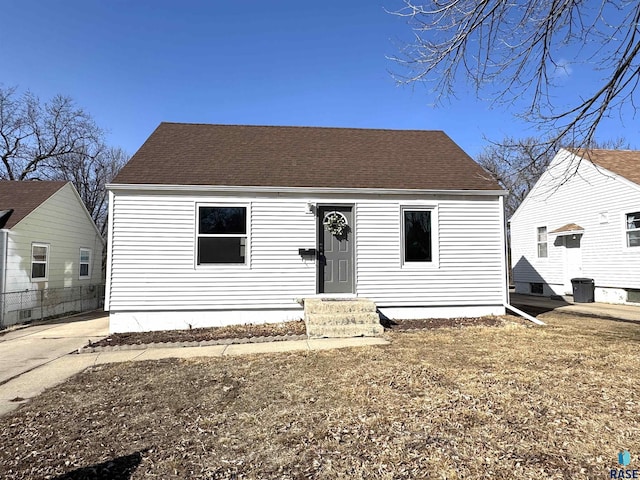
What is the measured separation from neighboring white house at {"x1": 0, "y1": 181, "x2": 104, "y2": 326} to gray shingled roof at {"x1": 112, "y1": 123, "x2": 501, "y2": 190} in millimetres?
5584

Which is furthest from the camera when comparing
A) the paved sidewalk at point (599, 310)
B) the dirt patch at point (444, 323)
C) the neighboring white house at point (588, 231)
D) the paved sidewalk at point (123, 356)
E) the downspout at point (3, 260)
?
the neighboring white house at point (588, 231)

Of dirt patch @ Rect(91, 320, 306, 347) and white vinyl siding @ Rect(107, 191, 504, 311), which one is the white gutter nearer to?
white vinyl siding @ Rect(107, 191, 504, 311)

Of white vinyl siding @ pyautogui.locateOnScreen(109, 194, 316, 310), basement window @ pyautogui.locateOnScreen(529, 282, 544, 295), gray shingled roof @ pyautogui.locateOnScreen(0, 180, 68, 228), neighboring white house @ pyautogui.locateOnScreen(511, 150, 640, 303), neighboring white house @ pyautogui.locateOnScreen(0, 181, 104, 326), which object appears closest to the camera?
white vinyl siding @ pyautogui.locateOnScreen(109, 194, 316, 310)

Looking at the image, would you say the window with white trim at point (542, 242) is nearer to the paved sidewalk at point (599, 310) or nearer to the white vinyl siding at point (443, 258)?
the paved sidewalk at point (599, 310)

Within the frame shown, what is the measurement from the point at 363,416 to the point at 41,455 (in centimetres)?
271

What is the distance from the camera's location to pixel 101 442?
10.5 ft

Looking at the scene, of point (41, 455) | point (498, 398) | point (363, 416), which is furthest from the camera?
point (498, 398)

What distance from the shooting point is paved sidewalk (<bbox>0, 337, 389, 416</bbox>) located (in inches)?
189

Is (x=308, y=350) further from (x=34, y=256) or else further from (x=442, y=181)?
(x=34, y=256)

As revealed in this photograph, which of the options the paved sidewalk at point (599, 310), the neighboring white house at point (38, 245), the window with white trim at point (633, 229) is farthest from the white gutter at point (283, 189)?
the window with white trim at point (633, 229)

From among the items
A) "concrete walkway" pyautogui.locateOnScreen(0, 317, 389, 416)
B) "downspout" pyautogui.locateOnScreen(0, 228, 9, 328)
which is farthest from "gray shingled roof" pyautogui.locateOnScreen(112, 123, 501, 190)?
"downspout" pyautogui.locateOnScreen(0, 228, 9, 328)

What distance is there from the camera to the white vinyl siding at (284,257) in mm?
8383

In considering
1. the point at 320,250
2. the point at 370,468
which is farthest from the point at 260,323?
the point at 370,468

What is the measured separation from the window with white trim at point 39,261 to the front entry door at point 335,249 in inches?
396
